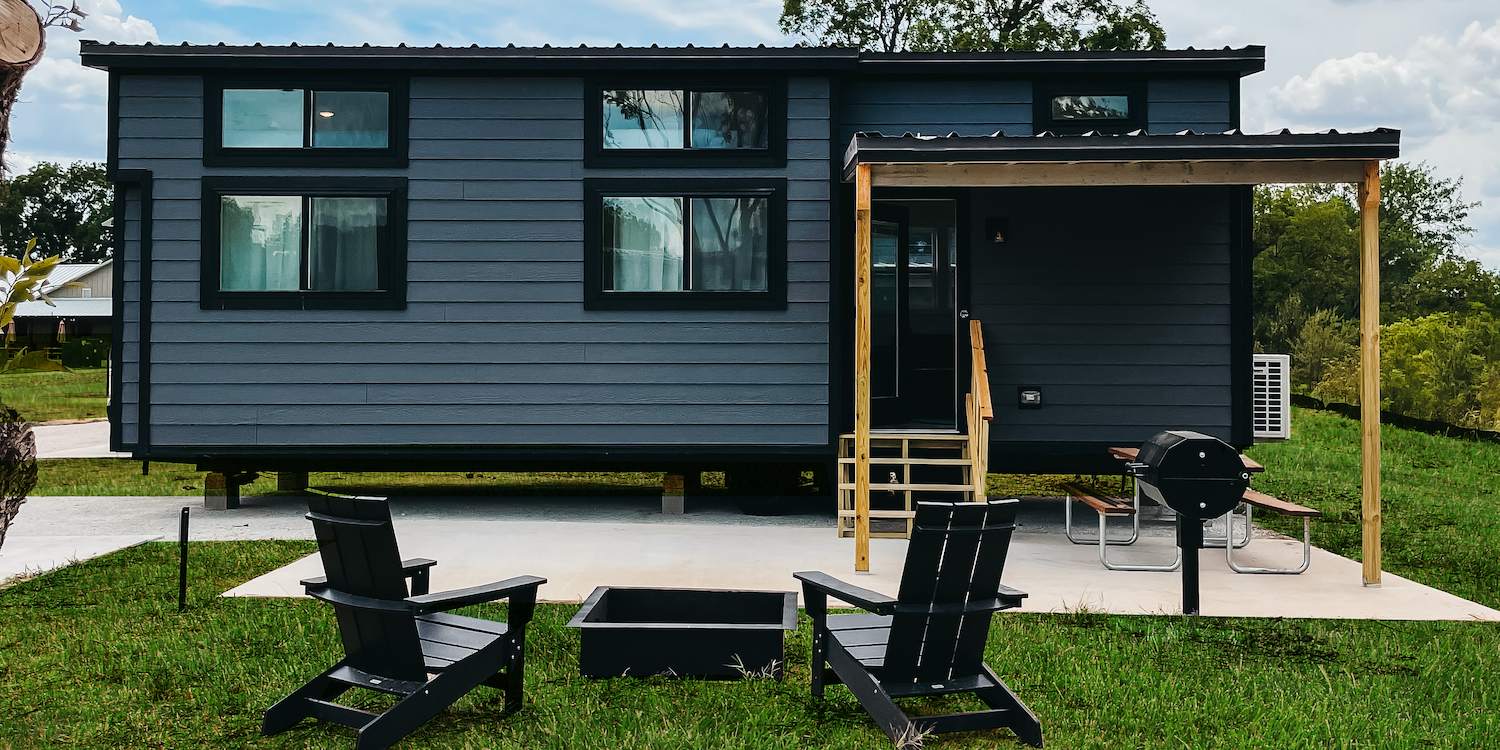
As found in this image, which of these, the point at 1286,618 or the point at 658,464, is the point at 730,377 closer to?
the point at 658,464

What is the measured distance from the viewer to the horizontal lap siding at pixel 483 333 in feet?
27.5

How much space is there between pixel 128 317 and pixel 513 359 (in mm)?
2888

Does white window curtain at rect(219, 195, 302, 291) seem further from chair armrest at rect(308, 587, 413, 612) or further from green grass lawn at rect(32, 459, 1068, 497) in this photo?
chair armrest at rect(308, 587, 413, 612)

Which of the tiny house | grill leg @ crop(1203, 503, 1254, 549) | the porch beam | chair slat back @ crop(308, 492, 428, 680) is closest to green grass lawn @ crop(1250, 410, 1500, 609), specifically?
grill leg @ crop(1203, 503, 1254, 549)

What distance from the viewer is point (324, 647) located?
463 cm

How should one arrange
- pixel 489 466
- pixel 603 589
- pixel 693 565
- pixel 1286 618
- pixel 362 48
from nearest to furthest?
pixel 603 589 < pixel 1286 618 < pixel 693 565 < pixel 362 48 < pixel 489 466

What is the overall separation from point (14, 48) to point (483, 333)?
5.85 m

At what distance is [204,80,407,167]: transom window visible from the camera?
8.38 meters

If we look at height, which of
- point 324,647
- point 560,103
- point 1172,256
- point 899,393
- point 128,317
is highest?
point 560,103

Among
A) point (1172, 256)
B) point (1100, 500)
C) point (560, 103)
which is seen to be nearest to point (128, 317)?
point (560, 103)

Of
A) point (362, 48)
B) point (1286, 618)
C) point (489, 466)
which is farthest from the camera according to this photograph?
point (489, 466)

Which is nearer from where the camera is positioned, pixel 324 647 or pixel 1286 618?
pixel 324 647

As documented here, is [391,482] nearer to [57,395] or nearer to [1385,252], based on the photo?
[57,395]

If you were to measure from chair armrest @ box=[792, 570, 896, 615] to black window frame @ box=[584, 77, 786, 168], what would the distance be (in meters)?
4.90
